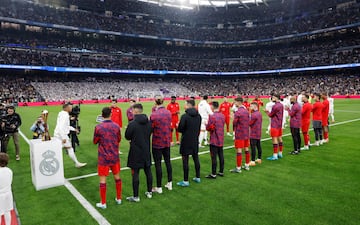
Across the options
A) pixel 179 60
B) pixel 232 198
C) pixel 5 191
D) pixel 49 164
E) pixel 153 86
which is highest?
pixel 179 60

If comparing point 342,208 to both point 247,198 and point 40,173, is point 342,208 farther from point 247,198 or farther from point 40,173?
point 40,173

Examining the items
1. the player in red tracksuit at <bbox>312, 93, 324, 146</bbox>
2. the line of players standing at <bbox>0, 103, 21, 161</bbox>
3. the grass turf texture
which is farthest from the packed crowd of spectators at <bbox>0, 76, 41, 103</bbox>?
the player in red tracksuit at <bbox>312, 93, 324, 146</bbox>

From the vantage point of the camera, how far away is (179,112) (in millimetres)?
11953

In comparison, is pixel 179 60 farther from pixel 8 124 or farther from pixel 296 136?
pixel 8 124

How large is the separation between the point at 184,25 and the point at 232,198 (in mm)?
80281

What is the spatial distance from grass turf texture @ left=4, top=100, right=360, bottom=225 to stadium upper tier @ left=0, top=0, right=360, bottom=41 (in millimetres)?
56313

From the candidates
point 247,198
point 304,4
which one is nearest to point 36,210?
point 247,198

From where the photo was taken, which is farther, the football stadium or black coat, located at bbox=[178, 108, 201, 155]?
black coat, located at bbox=[178, 108, 201, 155]

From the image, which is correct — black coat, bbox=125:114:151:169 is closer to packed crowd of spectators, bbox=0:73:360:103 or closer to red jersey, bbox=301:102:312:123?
red jersey, bbox=301:102:312:123

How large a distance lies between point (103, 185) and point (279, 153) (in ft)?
22.6

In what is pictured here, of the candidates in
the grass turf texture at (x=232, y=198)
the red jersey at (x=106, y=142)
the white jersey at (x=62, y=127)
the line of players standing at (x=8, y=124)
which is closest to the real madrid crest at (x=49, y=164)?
the grass turf texture at (x=232, y=198)

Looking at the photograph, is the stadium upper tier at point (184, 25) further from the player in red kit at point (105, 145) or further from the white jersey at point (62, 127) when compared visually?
the player in red kit at point (105, 145)

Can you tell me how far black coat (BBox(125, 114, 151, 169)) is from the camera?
5684 millimetres

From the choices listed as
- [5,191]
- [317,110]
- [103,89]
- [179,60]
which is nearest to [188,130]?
[5,191]
